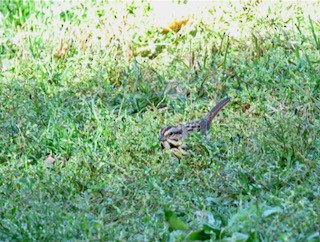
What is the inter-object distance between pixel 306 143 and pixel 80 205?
51.2 inches

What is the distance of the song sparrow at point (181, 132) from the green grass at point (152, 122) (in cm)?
8

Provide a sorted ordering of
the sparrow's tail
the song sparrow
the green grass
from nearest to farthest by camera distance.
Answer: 1. the green grass
2. the song sparrow
3. the sparrow's tail

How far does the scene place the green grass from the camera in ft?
13.6

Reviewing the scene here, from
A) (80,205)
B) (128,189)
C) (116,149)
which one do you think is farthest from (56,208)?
(116,149)

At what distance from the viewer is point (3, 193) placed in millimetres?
4840

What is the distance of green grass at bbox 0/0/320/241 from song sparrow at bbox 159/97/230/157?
0.08 m

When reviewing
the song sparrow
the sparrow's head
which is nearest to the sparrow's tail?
the song sparrow

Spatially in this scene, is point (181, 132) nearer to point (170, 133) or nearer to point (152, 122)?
point (170, 133)

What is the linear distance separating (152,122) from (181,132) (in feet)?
1.44

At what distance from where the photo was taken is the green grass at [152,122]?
4160 millimetres

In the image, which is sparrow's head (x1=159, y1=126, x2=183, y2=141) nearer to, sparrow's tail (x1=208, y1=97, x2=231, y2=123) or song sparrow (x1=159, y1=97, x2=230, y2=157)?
song sparrow (x1=159, y1=97, x2=230, y2=157)

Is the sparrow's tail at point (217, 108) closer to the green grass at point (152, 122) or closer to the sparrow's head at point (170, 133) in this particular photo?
the green grass at point (152, 122)

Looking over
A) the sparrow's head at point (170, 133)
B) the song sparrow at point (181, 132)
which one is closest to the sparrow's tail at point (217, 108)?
the song sparrow at point (181, 132)

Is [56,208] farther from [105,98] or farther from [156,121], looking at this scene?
[105,98]
